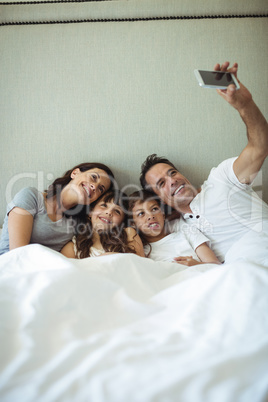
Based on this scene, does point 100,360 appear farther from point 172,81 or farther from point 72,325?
point 172,81

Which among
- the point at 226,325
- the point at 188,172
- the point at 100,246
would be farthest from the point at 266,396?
the point at 188,172

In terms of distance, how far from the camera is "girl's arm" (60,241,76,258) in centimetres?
126

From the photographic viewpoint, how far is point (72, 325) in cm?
60

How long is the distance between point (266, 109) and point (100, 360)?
4.72ft

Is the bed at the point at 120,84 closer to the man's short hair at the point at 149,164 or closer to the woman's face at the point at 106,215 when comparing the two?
the man's short hair at the point at 149,164

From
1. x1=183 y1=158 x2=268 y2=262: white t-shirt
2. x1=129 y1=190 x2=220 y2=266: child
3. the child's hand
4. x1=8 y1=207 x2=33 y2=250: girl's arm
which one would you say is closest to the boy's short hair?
x1=129 y1=190 x2=220 y2=266: child

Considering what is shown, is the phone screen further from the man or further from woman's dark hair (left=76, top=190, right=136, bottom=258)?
woman's dark hair (left=76, top=190, right=136, bottom=258)

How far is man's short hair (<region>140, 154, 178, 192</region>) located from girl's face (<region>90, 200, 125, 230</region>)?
0.19m

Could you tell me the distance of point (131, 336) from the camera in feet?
1.87

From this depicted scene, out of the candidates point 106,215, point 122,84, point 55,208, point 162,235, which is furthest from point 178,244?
point 122,84

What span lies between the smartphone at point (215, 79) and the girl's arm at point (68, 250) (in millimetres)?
858

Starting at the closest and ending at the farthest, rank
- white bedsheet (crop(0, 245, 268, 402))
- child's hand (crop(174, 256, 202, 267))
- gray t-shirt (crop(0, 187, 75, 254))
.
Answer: white bedsheet (crop(0, 245, 268, 402)) → child's hand (crop(174, 256, 202, 267)) → gray t-shirt (crop(0, 187, 75, 254))

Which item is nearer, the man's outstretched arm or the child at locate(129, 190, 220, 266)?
the man's outstretched arm

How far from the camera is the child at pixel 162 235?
125cm
